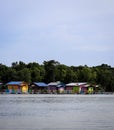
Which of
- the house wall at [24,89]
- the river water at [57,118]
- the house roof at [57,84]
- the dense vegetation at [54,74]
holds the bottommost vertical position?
the river water at [57,118]

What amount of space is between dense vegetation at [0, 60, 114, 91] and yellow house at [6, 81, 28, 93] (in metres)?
3.13

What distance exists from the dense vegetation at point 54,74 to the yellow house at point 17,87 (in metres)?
3.13

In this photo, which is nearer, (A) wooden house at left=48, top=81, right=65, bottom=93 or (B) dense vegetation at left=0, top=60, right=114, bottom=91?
(A) wooden house at left=48, top=81, right=65, bottom=93

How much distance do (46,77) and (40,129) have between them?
420 ft

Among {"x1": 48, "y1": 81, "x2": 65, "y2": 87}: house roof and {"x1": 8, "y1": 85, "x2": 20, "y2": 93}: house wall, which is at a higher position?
{"x1": 48, "y1": 81, "x2": 65, "y2": 87}: house roof

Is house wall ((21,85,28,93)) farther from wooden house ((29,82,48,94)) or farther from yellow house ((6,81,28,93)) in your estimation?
wooden house ((29,82,48,94))

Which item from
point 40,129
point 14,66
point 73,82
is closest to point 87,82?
point 73,82

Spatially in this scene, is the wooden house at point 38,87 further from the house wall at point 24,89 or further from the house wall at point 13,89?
the house wall at point 13,89

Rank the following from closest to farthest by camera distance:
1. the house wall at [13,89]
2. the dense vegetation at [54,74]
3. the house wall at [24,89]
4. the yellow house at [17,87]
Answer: the yellow house at [17,87], the house wall at [13,89], the house wall at [24,89], the dense vegetation at [54,74]

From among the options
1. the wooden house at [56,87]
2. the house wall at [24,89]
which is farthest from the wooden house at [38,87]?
the house wall at [24,89]

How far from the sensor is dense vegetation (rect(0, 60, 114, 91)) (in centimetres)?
14100

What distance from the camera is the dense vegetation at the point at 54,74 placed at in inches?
5551

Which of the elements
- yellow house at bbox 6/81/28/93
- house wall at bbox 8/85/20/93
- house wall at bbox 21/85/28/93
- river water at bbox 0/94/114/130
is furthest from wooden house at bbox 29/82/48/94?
river water at bbox 0/94/114/130

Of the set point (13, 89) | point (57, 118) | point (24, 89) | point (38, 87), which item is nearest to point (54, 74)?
point (38, 87)
